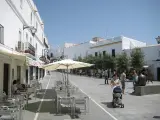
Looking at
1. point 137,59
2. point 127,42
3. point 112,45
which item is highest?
point 127,42

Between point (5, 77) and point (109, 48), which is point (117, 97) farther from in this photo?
point (109, 48)

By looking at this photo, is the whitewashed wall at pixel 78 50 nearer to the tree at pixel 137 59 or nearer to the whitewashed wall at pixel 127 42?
the whitewashed wall at pixel 127 42

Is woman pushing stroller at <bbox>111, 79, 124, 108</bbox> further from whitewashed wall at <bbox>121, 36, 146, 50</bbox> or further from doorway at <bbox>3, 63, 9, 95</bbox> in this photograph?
whitewashed wall at <bbox>121, 36, 146, 50</bbox>

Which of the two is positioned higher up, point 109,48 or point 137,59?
point 109,48

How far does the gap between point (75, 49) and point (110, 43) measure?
32322 mm

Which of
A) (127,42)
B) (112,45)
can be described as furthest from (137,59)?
(112,45)

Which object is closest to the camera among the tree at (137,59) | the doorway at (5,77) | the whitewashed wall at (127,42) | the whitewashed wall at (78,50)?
the doorway at (5,77)

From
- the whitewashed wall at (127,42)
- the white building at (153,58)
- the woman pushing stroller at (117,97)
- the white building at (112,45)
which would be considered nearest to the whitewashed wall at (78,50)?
the white building at (112,45)

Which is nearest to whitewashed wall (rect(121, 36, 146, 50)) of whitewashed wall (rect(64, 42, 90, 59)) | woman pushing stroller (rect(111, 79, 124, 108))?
whitewashed wall (rect(64, 42, 90, 59))

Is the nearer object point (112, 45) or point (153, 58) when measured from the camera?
point (153, 58)

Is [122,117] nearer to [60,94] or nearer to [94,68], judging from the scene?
[60,94]

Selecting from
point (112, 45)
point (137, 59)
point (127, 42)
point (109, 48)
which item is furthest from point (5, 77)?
point (109, 48)

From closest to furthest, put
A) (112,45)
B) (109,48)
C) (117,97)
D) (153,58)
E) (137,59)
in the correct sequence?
(117,97)
(137,59)
(153,58)
(112,45)
(109,48)

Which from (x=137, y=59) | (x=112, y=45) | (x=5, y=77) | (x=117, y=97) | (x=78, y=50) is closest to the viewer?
(x=117, y=97)
